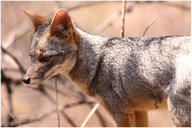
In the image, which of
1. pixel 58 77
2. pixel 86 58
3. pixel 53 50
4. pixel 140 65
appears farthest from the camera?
pixel 58 77

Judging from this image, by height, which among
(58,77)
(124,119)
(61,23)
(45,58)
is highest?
(61,23)

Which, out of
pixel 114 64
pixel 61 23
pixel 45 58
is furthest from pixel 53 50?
pixel 114 64

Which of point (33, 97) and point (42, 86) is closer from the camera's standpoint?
point (42, 86)

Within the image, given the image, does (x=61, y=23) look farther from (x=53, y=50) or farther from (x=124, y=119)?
(x=124, y=119)

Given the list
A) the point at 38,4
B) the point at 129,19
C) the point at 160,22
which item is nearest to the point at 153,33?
the point at 160,22

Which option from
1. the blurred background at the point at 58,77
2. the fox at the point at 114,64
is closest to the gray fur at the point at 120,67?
the fox at the point at 114,64

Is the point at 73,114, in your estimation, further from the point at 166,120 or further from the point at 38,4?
the point at 38,4

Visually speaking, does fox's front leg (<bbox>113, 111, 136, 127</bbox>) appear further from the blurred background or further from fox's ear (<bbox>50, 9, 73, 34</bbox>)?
the blurred background

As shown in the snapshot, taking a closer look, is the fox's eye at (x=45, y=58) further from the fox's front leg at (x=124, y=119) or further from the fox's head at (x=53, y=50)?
the fox's front leg at (x=124, y=119)
